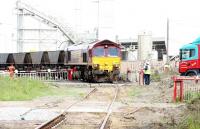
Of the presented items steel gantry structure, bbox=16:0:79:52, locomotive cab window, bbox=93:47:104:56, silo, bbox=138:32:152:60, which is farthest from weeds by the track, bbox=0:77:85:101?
silo, bbox=138:32:152:60

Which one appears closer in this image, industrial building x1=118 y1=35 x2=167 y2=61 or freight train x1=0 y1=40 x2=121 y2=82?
freight train x1=0 y1=40 x2=121 y2=82

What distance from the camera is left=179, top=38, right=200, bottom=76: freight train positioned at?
109ft

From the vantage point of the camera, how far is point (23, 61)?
55.1 metres

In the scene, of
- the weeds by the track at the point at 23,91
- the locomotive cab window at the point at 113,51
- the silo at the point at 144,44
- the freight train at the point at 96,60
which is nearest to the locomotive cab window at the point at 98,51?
the freight train at the point at 96,60

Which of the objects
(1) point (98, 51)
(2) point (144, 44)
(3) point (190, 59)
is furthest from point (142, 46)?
(3) point (190, 59)

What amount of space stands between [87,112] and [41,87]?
1292cm

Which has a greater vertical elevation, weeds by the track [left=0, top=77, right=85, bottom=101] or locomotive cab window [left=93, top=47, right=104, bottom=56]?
locomotive cab window [left=93, top=47, right=104, bottom=56]

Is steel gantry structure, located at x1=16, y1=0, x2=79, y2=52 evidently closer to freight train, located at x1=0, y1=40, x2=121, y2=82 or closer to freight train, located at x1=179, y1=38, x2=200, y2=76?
freight train, located at x1=0, y1=40, x2=121, y2=82

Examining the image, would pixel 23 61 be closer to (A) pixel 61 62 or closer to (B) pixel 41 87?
(A) pixel 61 62

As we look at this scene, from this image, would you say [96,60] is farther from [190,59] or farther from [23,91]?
[23,91]

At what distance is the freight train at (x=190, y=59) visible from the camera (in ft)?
109

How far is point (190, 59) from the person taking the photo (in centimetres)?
3397

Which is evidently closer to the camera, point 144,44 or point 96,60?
point 96,60

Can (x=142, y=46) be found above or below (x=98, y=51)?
above
